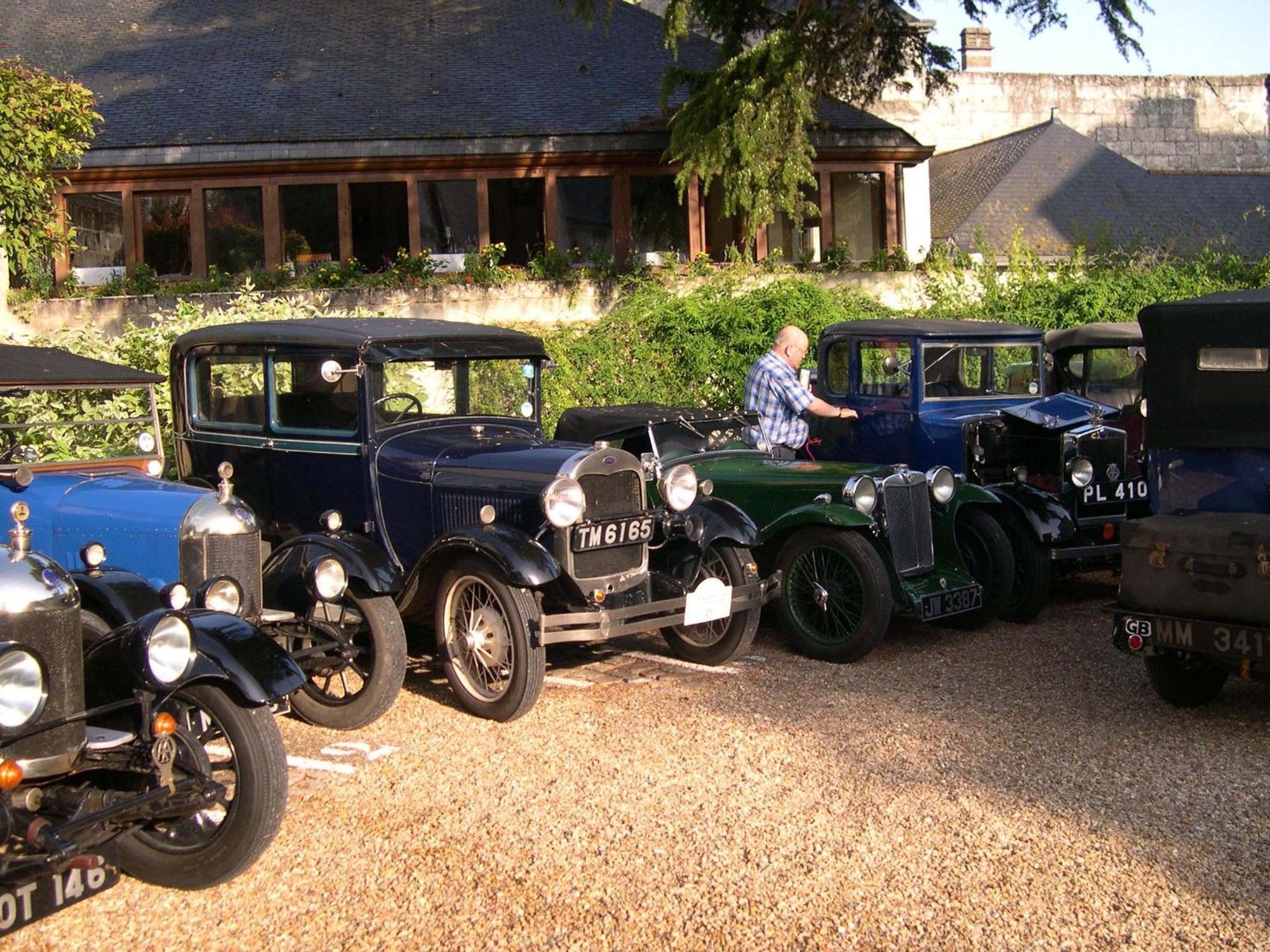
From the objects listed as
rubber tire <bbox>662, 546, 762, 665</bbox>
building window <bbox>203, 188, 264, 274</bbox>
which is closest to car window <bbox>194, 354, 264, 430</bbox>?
rubber tire <bbox>662, 546, 762, 665</bbox>

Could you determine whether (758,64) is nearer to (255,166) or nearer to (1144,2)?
(1144,2)

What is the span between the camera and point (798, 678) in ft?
22.2

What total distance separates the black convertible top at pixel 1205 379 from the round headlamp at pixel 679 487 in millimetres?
2366

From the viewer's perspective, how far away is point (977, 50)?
112 feet

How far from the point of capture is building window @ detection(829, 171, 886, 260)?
21000mm

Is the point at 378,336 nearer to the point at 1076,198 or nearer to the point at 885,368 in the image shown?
the point at 885,368

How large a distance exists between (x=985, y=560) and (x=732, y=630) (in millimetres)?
2115

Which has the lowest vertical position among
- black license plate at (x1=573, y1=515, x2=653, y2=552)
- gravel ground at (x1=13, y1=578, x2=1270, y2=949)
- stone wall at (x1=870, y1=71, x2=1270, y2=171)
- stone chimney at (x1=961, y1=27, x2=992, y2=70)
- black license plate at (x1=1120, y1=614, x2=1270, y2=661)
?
gravel ground at (x1=13, y1=578, x2=1270, y2=949)

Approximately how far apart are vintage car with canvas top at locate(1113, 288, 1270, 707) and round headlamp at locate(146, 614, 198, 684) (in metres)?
4.02

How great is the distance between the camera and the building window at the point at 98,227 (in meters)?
20.1

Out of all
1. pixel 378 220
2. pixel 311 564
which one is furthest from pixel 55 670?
pixel 378 220

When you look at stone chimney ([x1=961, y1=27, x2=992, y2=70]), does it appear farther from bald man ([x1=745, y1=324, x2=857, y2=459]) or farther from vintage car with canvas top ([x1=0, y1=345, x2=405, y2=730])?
vintage car with canvas top ([x1=0, y1=345, x2=405, y2=730])

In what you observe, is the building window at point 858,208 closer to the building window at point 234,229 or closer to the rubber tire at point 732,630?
the building window at point 234,229

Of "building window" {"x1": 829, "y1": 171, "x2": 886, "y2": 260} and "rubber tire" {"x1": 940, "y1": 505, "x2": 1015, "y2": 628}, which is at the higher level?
"building window" {"x1": 829, "y1": 171, "x2": 886, "y2": 260}
